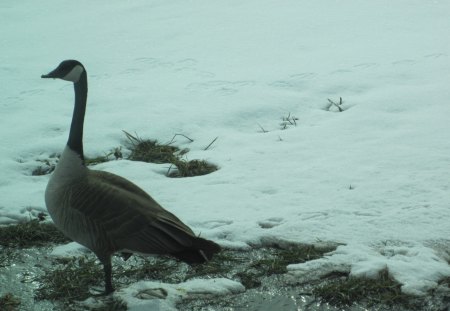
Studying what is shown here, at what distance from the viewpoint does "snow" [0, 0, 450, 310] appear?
4566 mm

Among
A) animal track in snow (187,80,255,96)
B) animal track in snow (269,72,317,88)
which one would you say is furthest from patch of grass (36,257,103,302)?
animal track in snow (269,72,317,88)

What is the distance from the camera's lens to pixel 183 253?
3.71 metres

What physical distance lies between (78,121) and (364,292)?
1.87 m

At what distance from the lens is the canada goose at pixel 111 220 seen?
12.1 ft

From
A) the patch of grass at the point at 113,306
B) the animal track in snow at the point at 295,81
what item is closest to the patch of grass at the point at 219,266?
the patch of grass at the point at 113,306

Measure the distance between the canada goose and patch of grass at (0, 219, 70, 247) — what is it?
752 millimetres

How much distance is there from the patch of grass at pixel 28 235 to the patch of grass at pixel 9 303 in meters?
0.72

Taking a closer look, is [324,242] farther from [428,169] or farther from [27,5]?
[27,5]

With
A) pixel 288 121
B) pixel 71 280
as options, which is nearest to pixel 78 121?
pixel 71 280

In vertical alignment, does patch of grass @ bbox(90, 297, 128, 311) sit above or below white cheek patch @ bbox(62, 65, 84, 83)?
below

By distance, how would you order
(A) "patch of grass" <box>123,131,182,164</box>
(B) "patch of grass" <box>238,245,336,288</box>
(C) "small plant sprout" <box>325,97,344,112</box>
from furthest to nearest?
(C) "small plant sprout" <box>325,97,344,112</box>, (A) "patch of grass" <box>123,131,182,164</box>, (B) "patch of grass" <box>238,245,336,288</box>

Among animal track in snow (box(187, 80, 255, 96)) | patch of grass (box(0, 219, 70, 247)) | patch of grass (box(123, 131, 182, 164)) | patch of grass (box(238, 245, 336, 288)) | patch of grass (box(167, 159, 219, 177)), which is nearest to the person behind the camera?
patch of grass (box(238, 245, 336, 288))

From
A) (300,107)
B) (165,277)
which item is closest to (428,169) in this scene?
(300,107)

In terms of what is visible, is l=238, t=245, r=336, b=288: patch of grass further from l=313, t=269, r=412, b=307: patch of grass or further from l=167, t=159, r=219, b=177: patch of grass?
l=167, t=159, r=219, b=177: patch of grass
